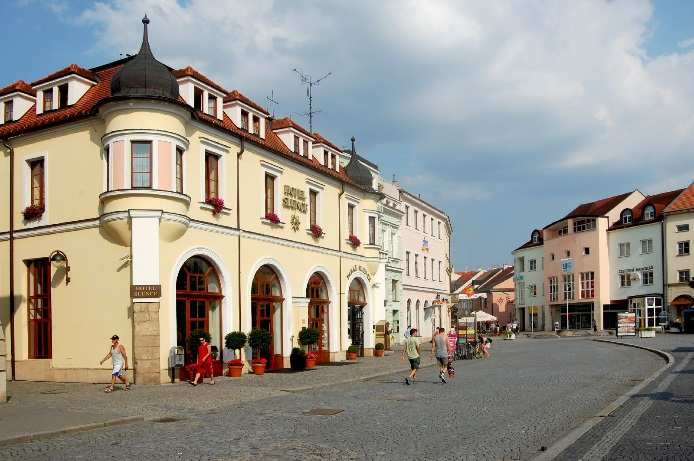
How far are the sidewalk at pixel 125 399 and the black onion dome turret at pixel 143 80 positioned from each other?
349 inches

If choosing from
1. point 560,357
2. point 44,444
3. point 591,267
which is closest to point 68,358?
point 44,444

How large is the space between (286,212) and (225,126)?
5313 millimetres

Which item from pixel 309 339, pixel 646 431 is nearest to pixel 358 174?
pixel 309 339

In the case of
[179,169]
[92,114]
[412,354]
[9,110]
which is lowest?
[412,354]

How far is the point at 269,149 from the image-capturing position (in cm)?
3009

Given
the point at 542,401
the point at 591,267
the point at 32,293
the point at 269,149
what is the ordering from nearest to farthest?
the point at 542,401 < the point at 32,293 < the point at 269,149 < the point at 591,267

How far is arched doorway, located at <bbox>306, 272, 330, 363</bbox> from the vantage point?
113 feet

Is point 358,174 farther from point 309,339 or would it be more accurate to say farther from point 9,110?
point 9,110

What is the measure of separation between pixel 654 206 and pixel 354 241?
53.0 metres

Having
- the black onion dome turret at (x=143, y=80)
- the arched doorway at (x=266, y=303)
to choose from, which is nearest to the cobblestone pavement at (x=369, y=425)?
the arched doorway at (x=266, y=303)

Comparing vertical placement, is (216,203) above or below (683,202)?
below

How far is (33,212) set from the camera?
1040 inches

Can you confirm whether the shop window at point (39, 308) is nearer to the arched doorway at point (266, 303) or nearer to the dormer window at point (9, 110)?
the dormer window at point (9, 110)

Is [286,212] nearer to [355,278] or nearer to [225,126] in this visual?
[225,126]
